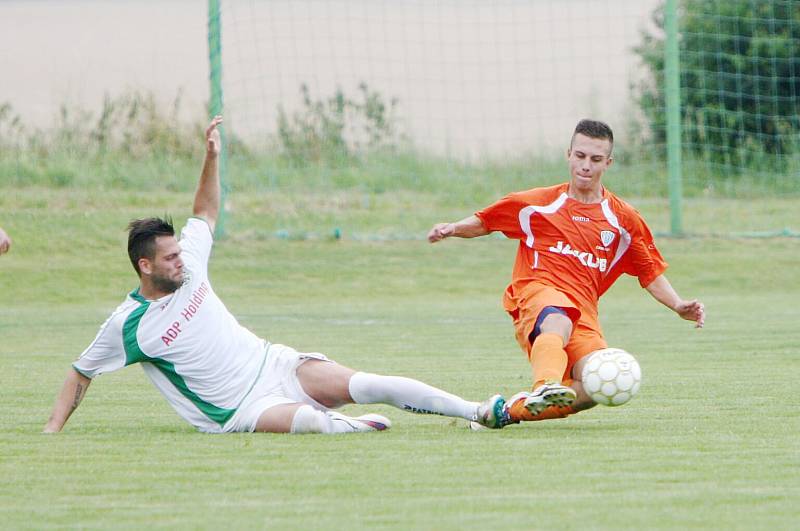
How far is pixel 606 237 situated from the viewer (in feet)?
25.1

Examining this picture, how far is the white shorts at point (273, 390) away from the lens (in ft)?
23.0

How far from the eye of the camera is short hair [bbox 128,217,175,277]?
6.89 m

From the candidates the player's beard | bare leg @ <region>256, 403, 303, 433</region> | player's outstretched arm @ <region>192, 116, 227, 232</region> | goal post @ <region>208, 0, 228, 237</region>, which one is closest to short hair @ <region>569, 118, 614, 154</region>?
player's outstretched arm @ <region>192, 116, 227, 232</region>

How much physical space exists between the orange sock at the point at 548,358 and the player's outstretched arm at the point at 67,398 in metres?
2.33

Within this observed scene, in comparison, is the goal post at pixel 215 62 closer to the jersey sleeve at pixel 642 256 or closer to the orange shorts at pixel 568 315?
the jersey sleeve at pixel 642 256

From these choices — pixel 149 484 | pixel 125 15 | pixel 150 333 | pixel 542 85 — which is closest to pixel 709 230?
pixel 542 85

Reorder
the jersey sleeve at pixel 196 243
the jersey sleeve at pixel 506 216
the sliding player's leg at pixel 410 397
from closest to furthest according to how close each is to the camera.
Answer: the sliding player's leg at pixel 410 397 < the jersey sleeve at pixel 196 243 < the jersey sleeve at pixel 506 216

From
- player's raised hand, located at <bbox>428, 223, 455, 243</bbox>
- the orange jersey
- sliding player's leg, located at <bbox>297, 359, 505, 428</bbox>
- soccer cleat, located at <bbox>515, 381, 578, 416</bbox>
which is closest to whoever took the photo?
soccer cleat, located at <bbox>515, 381, 578, 416</bbox>

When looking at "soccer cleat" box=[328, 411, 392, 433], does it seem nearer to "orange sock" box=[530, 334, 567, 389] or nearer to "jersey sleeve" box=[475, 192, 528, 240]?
"orange sock" box=[530, 334, 567, 389]

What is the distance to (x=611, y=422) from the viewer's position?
24.2 ft

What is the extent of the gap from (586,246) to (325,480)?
2.66 meters

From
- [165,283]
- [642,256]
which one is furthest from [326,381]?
[642,256]

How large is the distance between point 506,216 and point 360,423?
5.08 feet

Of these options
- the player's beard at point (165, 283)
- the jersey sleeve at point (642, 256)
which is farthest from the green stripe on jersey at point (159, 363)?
the jersey sleeve at point (642, 256)
